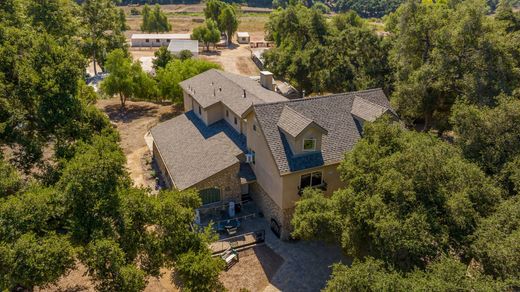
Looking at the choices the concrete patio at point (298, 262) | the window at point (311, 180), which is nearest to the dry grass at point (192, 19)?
the window at point (311, 180)

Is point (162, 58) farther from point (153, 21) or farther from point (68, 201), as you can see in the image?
point (153, 21)

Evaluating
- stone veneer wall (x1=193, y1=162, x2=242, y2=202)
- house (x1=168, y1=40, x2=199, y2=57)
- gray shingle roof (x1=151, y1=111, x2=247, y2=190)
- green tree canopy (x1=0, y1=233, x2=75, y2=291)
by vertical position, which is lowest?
stone veneer wall (x1=193, y1=162, x2=242, y2=202)

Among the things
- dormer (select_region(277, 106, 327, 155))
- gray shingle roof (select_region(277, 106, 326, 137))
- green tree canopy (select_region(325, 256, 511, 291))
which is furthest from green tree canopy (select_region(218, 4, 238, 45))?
green tree canopy (select_region(325, 256, 511, 291))

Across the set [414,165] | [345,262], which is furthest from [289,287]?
[414,165]

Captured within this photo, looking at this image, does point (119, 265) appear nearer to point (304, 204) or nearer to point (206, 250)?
point (206, 250)

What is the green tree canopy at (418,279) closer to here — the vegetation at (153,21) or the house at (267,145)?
the house at (267,145)

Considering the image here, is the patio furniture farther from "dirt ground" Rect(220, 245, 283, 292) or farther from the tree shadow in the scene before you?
the tree shadow
